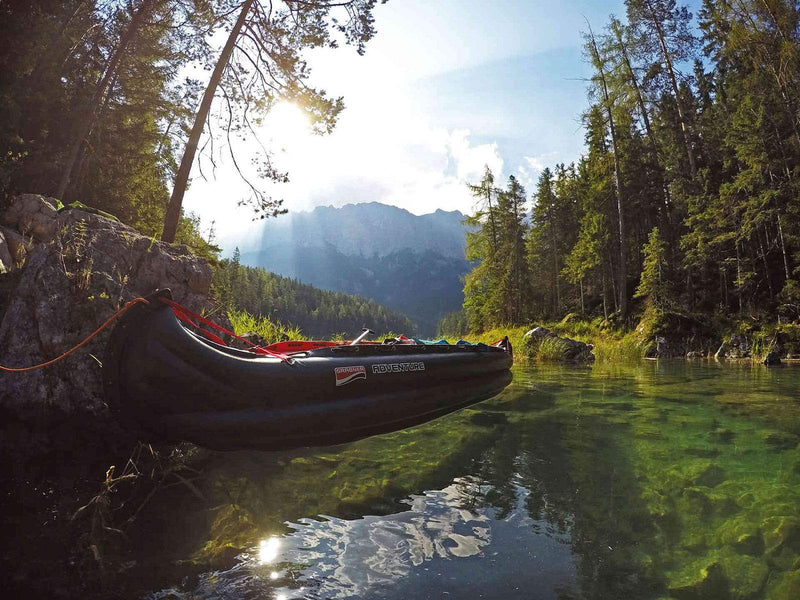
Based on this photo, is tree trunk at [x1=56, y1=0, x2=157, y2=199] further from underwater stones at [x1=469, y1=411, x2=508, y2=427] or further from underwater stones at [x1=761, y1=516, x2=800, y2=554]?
underwater stones at [x1=761, y1=516, x2=800, y2=554]

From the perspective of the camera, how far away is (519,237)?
3834cm

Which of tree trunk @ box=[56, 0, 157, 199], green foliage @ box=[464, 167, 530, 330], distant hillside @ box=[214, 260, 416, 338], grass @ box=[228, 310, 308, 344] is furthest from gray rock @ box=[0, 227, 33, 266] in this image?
distant hillside @ box=[214, 260, 416, 338]

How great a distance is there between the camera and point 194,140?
11828 millimetres

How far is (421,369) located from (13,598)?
399 centimetres

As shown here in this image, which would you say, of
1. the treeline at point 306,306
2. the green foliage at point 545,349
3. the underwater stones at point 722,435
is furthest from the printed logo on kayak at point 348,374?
the treeline at point 306,306

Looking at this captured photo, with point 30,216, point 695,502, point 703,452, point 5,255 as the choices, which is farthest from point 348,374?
point 30,216

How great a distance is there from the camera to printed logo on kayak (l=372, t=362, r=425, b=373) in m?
4.75

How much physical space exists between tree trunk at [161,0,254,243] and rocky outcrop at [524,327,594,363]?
1514cm

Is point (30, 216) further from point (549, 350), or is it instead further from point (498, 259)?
point (498, 259)

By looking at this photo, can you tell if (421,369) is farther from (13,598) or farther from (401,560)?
(13,598)

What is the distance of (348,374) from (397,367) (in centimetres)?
80

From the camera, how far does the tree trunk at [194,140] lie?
1134 cm

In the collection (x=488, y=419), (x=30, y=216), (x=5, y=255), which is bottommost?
(x=488, y=419)

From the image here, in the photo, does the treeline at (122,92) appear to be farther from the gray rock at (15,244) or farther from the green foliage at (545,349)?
the green foliage at (545,349)
